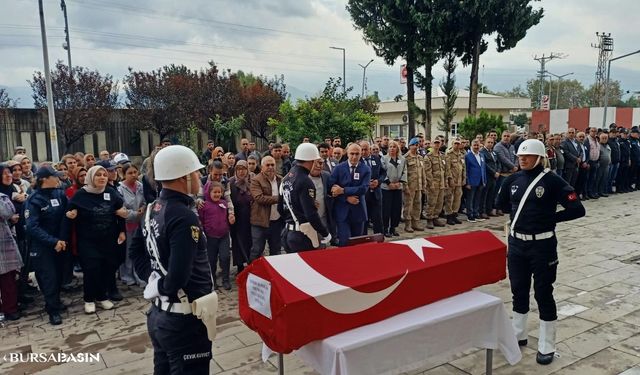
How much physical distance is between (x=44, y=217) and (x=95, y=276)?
2.91 ft

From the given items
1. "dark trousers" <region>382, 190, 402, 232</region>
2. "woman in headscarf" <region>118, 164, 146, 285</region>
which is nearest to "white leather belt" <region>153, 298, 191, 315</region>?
"woman in headscarf" <region>118, 164, 146, 285</region>

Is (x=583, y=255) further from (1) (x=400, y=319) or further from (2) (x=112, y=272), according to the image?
(2) (x=112, y=272)

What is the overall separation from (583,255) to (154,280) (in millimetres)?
7001

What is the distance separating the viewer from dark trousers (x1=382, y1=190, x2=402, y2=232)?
29.1ft

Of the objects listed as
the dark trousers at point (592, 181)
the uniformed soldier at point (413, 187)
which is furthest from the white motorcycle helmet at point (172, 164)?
the dark trousers at point (592, 181)

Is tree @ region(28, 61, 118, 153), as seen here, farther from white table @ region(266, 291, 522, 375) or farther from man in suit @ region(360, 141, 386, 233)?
white table @ region(266, 291, 522, 375)

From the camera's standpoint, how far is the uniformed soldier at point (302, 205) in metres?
4.84

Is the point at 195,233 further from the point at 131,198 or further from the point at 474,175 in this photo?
the point at 474,175

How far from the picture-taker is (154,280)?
275 centimetres

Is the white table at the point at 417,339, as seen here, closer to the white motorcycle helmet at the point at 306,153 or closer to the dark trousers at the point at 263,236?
the white motorcycle helmet at the point at 306,153

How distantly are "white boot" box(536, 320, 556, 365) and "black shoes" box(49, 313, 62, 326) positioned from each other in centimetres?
488

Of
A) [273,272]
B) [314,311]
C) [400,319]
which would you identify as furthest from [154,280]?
[400,319]

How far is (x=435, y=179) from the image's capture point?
9.47 meters

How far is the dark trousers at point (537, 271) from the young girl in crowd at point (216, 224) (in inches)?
140
